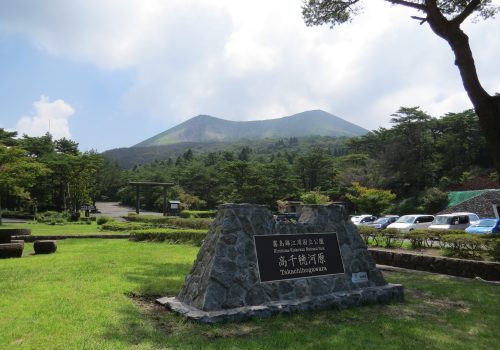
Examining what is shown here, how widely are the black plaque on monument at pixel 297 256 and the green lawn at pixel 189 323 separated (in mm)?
745

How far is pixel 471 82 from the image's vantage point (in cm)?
872

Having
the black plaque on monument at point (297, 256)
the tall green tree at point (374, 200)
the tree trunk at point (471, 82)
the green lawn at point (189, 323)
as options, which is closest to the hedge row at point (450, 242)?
the green lawn at point (189, 323)

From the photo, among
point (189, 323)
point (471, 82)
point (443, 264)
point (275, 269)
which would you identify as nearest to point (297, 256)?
point (275, 269)

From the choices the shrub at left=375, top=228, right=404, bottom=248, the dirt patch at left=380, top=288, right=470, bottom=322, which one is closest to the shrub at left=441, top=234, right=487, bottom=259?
the shrub at left=375, top=228, right=404, bottom=248

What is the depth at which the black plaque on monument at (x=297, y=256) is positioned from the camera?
657 cm

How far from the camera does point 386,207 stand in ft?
145

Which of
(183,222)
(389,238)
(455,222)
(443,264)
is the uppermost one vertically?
(183,222)

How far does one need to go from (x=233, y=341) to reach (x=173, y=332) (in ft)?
2.65

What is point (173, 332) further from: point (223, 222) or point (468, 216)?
point (468, 216)

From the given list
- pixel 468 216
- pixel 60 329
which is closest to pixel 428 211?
pixel 468 216

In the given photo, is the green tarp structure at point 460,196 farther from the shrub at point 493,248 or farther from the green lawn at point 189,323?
the green lawn at point 189,323

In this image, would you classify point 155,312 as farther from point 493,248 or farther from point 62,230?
point 62,230

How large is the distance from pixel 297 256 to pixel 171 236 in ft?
42.5

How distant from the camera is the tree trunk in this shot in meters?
8.26
